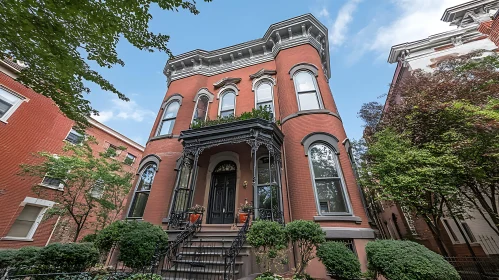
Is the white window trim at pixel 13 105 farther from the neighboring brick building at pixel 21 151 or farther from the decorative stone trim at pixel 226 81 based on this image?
the decorative stone trim at pixel 226 81

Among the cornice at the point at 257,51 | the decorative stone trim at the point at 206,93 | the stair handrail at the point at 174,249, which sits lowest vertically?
the stair handrail at the point at 174,249

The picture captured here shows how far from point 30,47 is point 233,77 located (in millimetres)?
9465

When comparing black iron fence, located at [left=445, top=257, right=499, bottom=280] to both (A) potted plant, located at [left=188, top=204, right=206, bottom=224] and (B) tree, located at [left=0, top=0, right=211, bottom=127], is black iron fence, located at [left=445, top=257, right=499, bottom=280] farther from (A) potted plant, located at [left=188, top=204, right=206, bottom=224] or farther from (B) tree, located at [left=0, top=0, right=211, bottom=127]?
(B) tree, located at [left=0, top=0, right=211, bottom=127]

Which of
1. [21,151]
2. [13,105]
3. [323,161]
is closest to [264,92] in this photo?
[323,161]

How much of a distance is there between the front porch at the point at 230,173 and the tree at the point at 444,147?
374cm

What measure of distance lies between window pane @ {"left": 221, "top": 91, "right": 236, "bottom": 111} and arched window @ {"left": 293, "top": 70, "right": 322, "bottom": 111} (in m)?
3.84

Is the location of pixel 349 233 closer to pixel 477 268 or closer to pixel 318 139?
pixel 318 139

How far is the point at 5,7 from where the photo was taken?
3746 mm

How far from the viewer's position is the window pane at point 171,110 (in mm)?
11969

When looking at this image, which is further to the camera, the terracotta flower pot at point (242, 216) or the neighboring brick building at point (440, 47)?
the neighboring brick building at point (440, 47)

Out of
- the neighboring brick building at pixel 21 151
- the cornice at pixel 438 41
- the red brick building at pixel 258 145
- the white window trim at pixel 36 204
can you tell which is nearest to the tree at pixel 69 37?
the red brick building at pixel 258 145

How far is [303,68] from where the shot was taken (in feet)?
35.1

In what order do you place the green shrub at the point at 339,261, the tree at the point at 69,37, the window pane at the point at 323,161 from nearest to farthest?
the tree at the point at 69,37
the green shrub at the point at 339,261
the window pane at the point at 323,161

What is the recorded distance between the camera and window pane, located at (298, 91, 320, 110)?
9835mm
